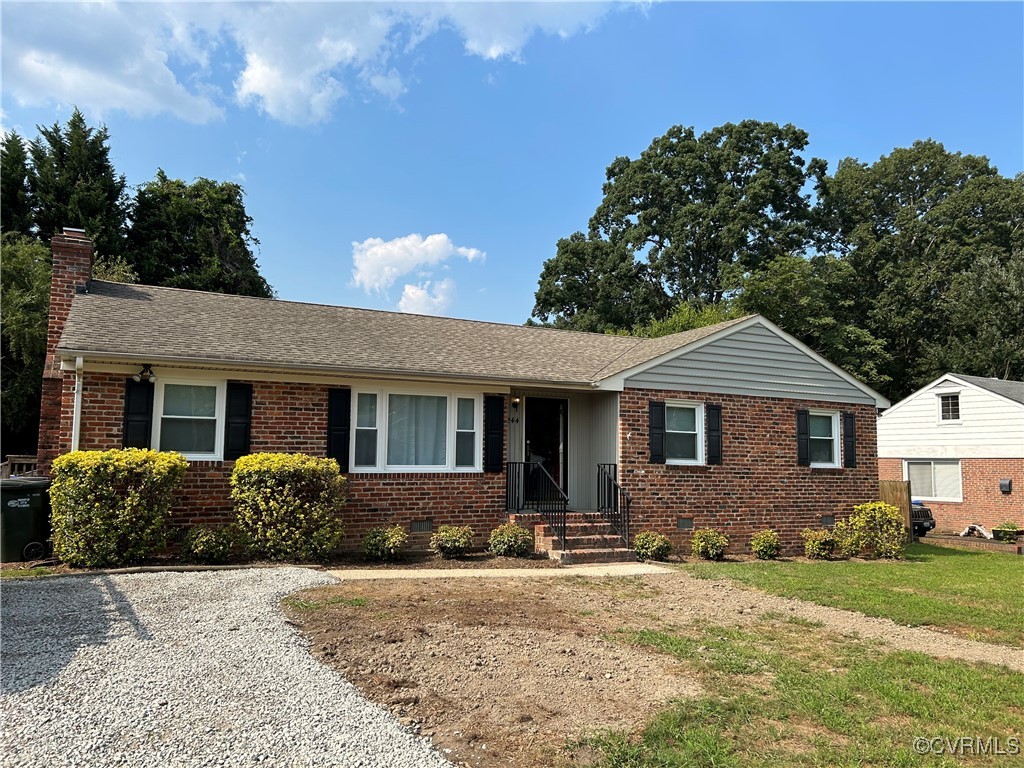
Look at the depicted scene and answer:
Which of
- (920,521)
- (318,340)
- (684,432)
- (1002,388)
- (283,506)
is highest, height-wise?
(1002,388)

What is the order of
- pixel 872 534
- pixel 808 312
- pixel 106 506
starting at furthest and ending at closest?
pixel 808 312 < pixel 872 534 < pixel 106 506

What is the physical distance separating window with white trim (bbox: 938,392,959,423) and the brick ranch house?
29.4 ft

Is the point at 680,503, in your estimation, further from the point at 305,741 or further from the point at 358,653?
the point at 305,741

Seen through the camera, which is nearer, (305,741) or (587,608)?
(305,741)

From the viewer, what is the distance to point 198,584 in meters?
7.56

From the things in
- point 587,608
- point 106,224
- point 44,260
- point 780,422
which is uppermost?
point 106,224

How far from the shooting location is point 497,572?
31.4 ft

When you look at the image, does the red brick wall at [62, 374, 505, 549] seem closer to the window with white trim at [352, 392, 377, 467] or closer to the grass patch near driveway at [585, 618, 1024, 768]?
the window with white trim at [352, 392, 377, 467]

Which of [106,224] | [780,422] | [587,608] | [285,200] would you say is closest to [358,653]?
[587,608]

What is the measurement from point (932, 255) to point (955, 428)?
62.9 ft

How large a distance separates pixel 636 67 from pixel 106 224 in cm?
2213

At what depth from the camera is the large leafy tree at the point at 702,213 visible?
3531 cm

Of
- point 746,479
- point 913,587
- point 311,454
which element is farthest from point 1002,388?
point 311,454

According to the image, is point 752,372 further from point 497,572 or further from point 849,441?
point 497,572
